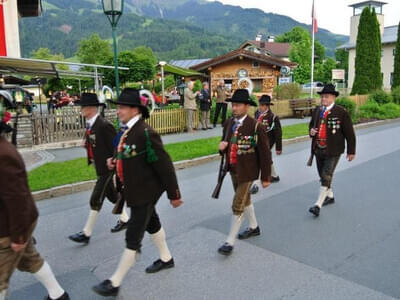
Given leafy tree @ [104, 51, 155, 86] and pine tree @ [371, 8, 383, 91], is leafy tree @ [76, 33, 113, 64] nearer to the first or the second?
leafy tree @ [104, 51, 155, 86]

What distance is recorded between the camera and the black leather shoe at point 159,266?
4.27 m

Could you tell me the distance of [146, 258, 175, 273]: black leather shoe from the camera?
14.0ft

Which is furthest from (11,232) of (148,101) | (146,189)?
(148,101)

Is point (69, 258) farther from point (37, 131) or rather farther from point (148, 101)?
→ point (37, 131)

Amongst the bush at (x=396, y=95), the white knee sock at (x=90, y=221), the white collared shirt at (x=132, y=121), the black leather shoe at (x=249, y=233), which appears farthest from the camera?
the bush at (x=396, y=95)

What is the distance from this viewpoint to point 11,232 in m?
2.79

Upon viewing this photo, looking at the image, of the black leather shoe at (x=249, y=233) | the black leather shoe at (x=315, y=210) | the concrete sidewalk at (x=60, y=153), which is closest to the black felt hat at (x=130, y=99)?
the black leather shoe at (x=249, y=233)

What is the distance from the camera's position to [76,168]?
29.9 feet

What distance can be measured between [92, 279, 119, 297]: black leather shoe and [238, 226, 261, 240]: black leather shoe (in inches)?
78.2

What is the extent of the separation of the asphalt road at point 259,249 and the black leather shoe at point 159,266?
70mm

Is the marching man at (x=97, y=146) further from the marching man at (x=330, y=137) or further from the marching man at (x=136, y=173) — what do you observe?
the marching man at (x=330, y=137)

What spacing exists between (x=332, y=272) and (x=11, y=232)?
3.16m

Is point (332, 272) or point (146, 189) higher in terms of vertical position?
point (146, 189)

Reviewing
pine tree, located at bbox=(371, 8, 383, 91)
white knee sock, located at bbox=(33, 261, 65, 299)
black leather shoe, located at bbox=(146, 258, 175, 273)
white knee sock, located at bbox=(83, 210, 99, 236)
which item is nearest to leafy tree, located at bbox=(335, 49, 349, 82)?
pine tree, located at bbox=(371, 8, 383, 91)
